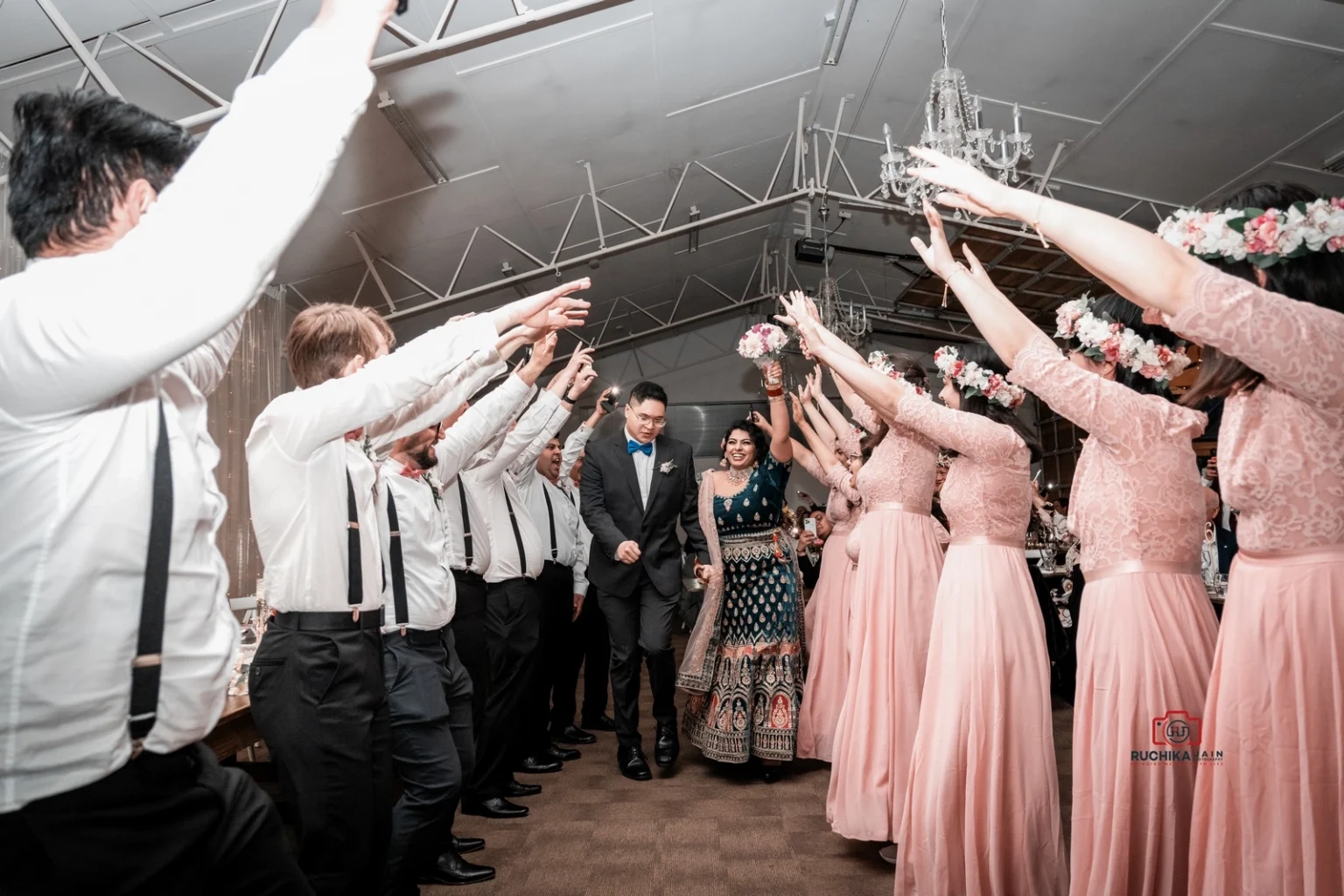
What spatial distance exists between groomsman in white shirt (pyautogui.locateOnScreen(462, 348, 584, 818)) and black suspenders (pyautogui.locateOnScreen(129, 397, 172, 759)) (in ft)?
8.74

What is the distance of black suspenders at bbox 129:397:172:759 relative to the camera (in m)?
1.01

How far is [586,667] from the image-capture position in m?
5.77

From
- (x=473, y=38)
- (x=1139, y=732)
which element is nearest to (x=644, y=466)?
(x=473, y=38)

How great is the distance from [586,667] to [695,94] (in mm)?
4468

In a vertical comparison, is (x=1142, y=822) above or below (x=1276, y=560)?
below

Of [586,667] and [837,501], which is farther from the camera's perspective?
[586,667]

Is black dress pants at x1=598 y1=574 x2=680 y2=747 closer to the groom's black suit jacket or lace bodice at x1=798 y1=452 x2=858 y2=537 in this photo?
the groom's black suit jacket

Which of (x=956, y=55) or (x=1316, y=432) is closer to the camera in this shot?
(x=1316, y=432)

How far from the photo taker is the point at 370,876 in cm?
205

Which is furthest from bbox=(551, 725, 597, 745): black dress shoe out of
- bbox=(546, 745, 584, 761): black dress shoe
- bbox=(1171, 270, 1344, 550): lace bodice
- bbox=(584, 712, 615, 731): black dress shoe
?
bbox=(1171, 270, 1344, 550): lace bodice

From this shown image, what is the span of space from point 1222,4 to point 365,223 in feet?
20.5

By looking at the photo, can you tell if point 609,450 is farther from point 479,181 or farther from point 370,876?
point 479,181

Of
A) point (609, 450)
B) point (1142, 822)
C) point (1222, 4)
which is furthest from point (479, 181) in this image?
point (1142, 822)

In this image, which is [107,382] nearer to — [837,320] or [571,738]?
[571,738]
